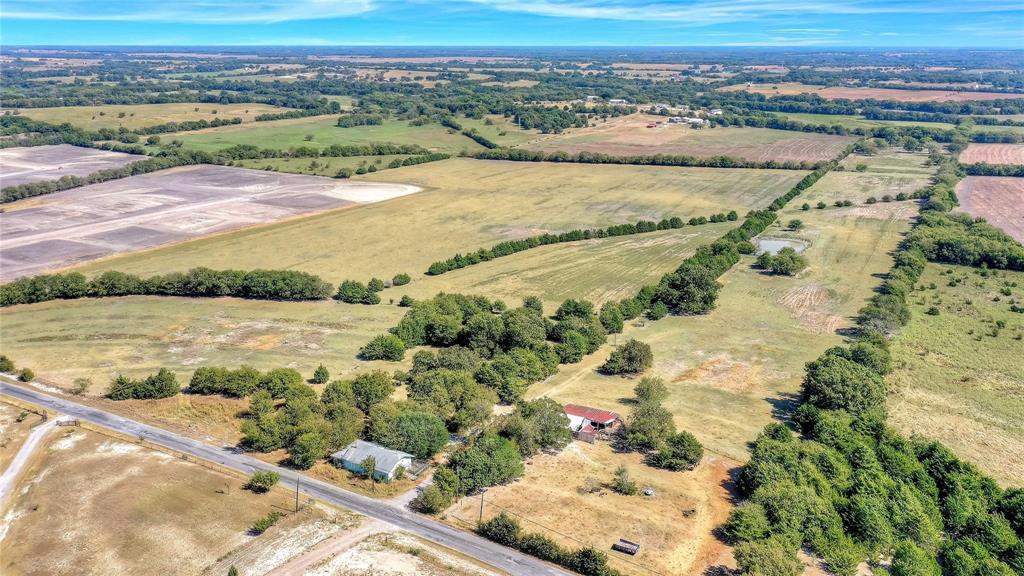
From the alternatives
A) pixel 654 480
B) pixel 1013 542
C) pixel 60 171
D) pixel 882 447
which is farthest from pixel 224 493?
pixel 60 171

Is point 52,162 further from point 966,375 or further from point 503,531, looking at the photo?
point 966,375

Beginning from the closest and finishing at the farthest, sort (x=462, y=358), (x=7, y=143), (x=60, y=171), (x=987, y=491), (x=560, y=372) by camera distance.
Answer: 1. (x=987, y=491)
2. (x=462, y=358)
3. (x=560, y=372)
4. (x=60, y=171)
5. (x=7, y=143)

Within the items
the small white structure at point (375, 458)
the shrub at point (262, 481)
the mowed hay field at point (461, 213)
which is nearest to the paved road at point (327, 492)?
the shrub at point (262, 481)

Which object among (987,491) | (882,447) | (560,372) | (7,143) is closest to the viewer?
(987,491)

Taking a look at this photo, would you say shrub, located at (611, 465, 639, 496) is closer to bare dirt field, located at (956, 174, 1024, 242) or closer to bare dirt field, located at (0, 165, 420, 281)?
bare dirt field, located at (0, 165, 420, 281)

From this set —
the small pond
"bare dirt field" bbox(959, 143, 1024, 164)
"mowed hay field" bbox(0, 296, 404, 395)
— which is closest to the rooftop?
"mowed hay field" bbox(0, 296, 404, 395)

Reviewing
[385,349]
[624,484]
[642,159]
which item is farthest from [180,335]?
[642,159]

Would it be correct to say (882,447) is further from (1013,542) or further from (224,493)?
(224,493)
